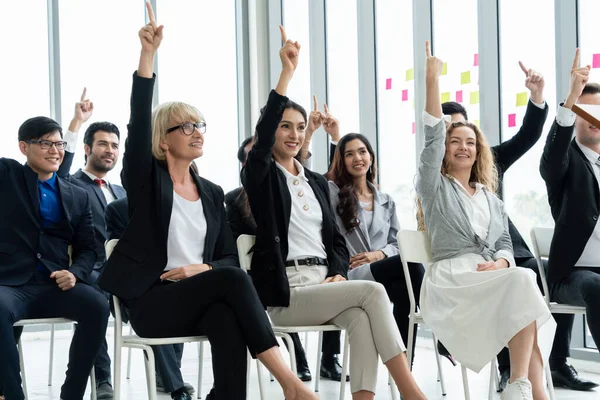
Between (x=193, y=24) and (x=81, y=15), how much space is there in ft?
3.47

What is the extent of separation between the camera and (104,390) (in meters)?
3.88

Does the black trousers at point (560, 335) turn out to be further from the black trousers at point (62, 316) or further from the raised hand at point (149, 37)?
the raised hand at point (149, 37)

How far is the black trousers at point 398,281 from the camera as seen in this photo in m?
3.93

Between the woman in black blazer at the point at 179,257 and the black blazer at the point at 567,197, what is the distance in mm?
1488

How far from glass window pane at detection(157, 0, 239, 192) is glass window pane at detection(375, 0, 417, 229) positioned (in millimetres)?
1878

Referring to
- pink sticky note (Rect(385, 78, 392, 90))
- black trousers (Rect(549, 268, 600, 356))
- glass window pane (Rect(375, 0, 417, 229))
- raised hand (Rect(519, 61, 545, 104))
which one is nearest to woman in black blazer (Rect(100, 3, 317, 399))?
black trousers (Rect(549, 268, 600, 356))

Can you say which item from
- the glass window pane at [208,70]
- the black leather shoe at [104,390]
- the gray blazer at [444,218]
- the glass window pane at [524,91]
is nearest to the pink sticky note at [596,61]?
the glass window pane at [524,91]

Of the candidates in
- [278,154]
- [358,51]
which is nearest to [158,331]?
[278,154]

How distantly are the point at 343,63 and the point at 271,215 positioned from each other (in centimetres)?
387

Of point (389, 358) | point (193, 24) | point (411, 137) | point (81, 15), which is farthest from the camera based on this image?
point (193, 24)

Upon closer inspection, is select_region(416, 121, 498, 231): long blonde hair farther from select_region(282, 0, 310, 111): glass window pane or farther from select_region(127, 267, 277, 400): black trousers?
select_region(282, 0, 310, 111): glass window pane

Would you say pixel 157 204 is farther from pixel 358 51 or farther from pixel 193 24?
pixel 193 24

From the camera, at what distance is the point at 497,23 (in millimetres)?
5309

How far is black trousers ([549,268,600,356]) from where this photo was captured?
3.29m
